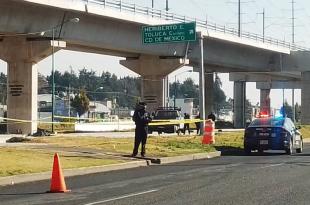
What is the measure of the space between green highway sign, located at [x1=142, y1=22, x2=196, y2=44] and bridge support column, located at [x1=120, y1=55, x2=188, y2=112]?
485 inches

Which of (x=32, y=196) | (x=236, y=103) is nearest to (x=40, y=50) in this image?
(x=32, y=196)

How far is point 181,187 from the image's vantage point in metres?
14.5

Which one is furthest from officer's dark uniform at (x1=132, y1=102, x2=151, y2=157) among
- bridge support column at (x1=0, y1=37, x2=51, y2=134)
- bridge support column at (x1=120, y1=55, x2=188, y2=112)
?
bridge support column at (x1=120, y1=55, x2=188, y2=112)

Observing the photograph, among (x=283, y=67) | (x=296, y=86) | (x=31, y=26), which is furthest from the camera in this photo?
(x=296, y=86)

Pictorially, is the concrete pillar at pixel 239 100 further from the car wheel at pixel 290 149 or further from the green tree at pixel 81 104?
the car wheel at pixel 290 149

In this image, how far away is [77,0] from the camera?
41906 millimetres

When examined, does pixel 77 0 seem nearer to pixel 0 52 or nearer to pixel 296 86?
pixel 0 52

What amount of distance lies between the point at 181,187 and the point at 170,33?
28.9m

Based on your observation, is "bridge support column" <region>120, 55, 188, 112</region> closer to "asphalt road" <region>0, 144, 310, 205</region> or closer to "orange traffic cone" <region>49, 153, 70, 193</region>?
"asphalt road" <region>0, 144, 310, 205</region>

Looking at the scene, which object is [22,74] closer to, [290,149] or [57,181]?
[290,149]

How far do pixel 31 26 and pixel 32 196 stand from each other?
28.2 m

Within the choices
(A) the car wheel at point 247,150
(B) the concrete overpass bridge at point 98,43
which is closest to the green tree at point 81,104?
(B) the concrete overpass bridge at point 98,43

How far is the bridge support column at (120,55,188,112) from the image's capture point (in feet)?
184

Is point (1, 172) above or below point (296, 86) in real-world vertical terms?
below
